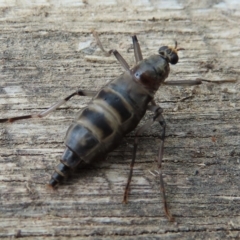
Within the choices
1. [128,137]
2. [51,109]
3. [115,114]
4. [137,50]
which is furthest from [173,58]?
[51,109]

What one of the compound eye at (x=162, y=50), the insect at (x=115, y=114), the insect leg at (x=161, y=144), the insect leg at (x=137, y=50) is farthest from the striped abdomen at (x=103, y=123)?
the compound eye at (x=162, y=50)

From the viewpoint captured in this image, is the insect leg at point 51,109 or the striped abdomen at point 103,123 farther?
the insect leg at point 51,109

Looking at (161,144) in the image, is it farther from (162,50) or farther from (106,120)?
(162,50)

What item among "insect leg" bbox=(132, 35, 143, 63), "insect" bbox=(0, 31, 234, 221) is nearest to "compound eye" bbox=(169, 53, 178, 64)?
"insect" bbox=(0, 31, 234, 221)

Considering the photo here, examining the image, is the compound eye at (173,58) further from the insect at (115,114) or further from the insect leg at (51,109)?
the insect leg at (51,109)

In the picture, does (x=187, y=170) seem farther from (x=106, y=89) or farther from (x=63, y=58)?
(x=63, y=58)

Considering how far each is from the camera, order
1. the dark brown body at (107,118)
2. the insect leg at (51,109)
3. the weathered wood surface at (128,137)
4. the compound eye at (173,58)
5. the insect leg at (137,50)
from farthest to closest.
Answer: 1. the insect leg at (137,50)
2. the compound eye at (173,58)
3. the insect leg at (51,109)
4. the dark brown body at (107,118)
5. the weathered wood surface at (128,137)

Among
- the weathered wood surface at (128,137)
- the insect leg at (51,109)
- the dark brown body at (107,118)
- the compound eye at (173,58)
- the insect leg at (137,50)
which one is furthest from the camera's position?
the insect leg at (137,50)

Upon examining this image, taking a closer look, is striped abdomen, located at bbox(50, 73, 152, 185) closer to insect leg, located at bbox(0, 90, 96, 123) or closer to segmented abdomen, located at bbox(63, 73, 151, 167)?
segmented abdomen, located at bbox(63, 73, 151, 167)
